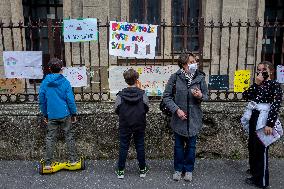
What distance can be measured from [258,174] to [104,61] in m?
4.93

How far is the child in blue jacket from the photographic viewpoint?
4.35 metres

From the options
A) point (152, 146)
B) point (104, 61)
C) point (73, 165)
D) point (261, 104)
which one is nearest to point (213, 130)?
point (152, 146)

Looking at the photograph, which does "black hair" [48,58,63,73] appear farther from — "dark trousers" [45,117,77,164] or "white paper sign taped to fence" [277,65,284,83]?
"white paper sign taped to fence" [277,65,284,83]

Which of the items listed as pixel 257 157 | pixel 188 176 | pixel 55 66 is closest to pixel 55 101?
pixel 55 66

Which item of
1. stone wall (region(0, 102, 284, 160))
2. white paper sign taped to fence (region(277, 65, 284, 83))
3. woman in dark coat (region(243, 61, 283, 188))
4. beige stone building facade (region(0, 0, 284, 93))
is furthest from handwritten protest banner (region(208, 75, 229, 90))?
beige stone building facade (region(0, 0, 284, 93))

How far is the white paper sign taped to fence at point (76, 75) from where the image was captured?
5133 millimetres

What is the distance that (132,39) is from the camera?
5.05 meters

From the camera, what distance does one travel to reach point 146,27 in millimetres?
5059

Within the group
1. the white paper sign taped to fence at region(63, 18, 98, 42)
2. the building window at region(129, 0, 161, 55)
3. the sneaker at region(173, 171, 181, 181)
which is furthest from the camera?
the building window at region(129, 0, 161, 55)

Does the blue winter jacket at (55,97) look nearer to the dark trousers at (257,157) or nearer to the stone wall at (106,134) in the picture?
the stone wall at (106,134)

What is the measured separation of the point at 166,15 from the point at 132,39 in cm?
384

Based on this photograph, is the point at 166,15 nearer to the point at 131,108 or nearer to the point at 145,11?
the point at 145,11

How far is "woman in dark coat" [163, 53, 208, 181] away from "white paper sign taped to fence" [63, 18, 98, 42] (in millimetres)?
1591

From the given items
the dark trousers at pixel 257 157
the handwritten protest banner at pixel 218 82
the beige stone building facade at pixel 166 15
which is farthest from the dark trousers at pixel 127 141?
the beige stone building facade at pixel 166 15
